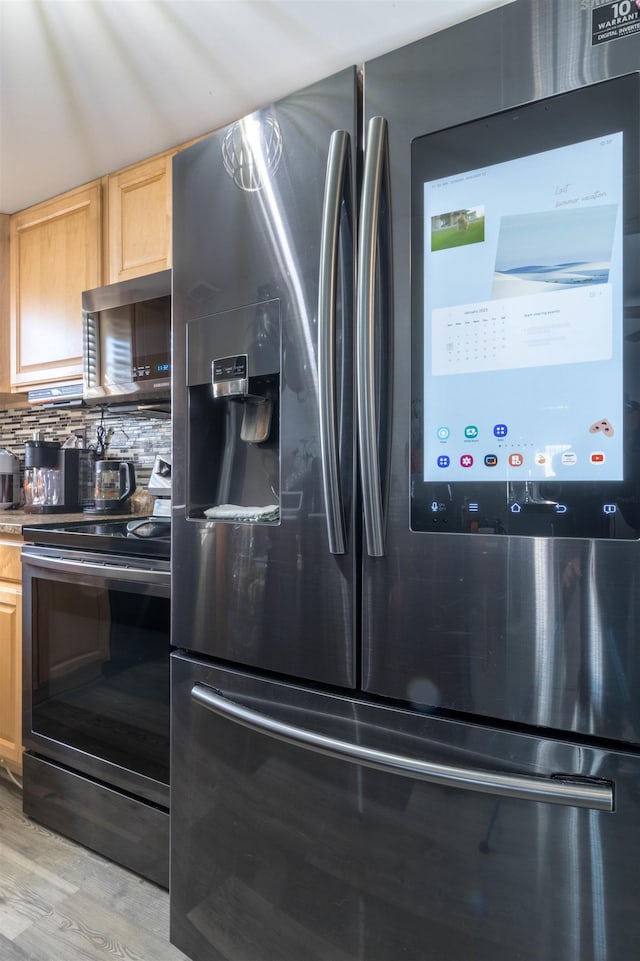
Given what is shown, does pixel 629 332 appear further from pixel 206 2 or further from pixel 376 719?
pixel 206 2

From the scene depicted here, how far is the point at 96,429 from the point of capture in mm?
2508

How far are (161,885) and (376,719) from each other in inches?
40.8

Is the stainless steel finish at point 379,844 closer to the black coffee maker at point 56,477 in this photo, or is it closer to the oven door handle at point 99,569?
the oven door handle at point 99,569

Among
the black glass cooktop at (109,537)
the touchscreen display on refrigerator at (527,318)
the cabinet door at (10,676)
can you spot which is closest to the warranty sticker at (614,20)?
the touchscreen display on refrigerator at (527,318)

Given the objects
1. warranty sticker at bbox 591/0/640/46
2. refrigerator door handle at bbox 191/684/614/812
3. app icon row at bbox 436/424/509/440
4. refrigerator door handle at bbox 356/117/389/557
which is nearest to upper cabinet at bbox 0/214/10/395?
refrigerator door handle at bbox 191/684/614/812

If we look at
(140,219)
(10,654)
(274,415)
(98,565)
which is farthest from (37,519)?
(274,415)

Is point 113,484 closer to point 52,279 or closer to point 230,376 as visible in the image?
point 52,279

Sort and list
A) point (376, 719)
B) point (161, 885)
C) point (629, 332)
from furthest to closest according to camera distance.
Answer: point (161, 885) → point (376, 719) → point (629, 332)

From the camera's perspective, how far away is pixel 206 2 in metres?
1.31

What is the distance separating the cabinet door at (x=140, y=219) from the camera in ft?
6.35

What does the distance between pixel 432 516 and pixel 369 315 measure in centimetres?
34

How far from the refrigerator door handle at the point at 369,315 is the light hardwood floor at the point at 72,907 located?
1268 millimetres

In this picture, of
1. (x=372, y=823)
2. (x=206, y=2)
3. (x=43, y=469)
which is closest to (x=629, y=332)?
(x=372, y=823)

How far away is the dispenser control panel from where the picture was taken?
1.03 meters
